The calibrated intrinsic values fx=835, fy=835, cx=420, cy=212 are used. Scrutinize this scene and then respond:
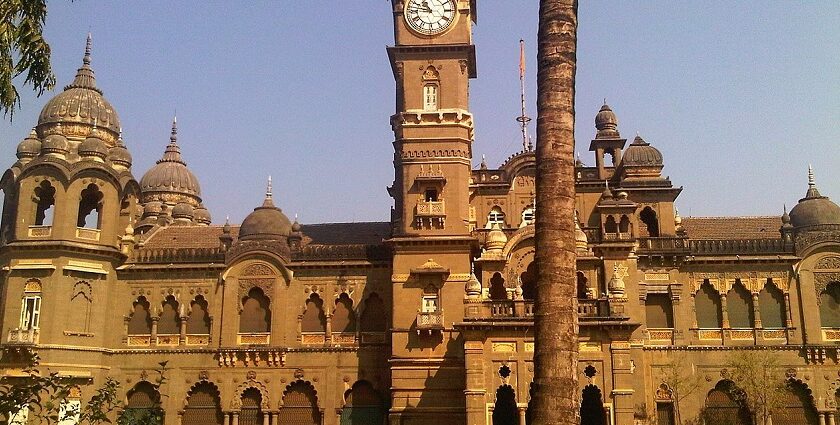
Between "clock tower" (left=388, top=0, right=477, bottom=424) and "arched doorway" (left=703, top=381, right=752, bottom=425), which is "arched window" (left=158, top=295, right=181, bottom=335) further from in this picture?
"arched doorway" (left=703, top=381, right=752, bottom=425)

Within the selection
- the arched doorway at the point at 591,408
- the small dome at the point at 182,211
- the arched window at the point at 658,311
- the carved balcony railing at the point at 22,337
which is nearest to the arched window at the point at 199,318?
the carved balcony railing at the point at 22,337

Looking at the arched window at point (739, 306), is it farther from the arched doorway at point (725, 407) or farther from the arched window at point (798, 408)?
the arched window at point (798, 408)

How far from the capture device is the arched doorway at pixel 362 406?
103ft

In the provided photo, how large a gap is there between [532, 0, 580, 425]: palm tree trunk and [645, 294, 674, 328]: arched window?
72.9 feet

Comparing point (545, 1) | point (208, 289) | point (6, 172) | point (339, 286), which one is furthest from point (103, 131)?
point (545, 1)

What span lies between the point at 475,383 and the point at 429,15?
49.9ft

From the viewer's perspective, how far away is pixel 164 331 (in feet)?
108

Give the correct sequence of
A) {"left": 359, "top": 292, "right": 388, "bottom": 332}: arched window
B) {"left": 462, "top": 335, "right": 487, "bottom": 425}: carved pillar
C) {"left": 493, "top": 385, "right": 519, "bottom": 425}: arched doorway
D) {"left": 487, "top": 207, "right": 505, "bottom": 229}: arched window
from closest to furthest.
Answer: {"left": 462, "top": 335, "right": 487, "bottom": 425}: carved pillar
{"left": 493, "top": 385, "right": 519, "bottom": 425}: arched doorway
{"left": 359, "top": 292, "right": 388, "bottom": 332}: arched window
{"left": 487, "top": 207, "right": 505, "bottom": 229}: arched window

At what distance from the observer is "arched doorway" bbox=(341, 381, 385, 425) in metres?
31.4

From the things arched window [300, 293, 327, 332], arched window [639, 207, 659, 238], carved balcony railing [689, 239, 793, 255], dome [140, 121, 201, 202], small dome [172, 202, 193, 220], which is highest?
dome [140, 121, 201, 202]

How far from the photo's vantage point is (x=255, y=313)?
32.6m

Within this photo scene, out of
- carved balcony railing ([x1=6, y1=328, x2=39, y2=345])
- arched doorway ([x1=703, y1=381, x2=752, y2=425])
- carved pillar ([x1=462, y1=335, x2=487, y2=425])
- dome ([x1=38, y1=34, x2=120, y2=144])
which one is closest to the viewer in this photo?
carved pillar ([x1=462, y1=335, x2=487, y2=425])

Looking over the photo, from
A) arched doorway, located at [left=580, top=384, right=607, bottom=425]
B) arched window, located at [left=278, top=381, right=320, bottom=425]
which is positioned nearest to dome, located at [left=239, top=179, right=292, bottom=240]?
arched window, located at [left=278, top=381, right=320, bottom=425]

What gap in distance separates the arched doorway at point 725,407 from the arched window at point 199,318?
755 inches
